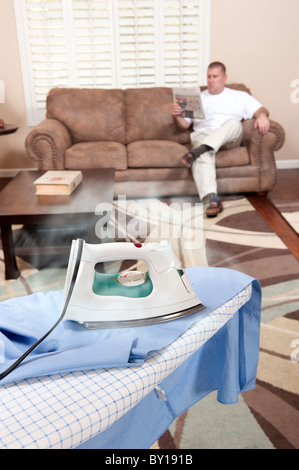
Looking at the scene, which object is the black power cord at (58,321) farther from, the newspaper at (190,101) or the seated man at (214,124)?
the newspaper at (190,101)

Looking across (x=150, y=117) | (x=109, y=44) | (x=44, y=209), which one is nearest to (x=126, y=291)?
(x=44, y=209)

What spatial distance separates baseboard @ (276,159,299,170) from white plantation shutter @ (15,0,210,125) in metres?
1.13

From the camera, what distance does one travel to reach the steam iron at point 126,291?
0.91m

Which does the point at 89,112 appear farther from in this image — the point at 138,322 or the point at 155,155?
the point at 138,322

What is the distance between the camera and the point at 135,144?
366cm

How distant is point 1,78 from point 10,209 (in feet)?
7.96

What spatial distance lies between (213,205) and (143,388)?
8.31 feet

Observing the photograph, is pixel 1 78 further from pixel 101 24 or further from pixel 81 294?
pixel 81 294

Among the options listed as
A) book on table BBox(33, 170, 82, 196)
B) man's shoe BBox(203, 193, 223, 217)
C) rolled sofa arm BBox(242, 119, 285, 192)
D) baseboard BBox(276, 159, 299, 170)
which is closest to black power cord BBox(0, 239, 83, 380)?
book on table BBox(33, 170, 82, 196)

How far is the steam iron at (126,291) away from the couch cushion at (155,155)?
2.62m

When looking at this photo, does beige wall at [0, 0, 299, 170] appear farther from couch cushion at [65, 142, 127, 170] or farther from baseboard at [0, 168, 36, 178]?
couch cushion at [65, 142, 127, 170]

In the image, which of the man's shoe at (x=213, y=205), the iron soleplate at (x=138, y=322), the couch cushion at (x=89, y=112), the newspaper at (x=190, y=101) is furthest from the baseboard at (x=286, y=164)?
the iron soleplate at (x=138, y=322)

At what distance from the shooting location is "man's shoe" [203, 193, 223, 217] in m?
3.20
